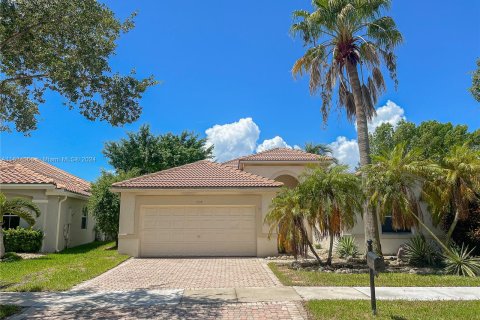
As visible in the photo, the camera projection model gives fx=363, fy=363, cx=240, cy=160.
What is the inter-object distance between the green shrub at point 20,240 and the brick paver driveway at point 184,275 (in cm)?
570

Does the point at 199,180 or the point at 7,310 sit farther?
the point at 199,180

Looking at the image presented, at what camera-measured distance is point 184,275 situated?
11461 mm

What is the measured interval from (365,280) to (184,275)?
5.46 metres

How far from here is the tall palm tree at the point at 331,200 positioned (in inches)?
477

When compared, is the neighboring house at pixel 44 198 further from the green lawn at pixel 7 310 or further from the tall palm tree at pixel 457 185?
the tall palm tree at pixel 457 185

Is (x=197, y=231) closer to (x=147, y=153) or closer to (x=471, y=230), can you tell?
(x=471, y=230)

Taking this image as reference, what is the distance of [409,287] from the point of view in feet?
31.2

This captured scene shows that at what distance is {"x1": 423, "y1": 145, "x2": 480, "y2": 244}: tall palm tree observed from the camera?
1267cm

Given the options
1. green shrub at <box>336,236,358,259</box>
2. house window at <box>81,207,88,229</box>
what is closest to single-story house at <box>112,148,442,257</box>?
green shrub at <box>336,236,358,259</box>

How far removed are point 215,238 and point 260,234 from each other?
81.0 inches

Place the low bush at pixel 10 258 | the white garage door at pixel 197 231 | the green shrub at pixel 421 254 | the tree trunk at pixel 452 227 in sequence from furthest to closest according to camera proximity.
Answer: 1. the white garage door at pixel 197 231
2. the low bush at pixel 10 258
3. the green shrub at pixel 421 254
4. the tree trunk at pixel 452 227

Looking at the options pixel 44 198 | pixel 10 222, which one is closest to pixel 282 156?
pixel 44 198

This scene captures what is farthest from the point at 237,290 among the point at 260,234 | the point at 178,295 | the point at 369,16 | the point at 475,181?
the point at 369,16

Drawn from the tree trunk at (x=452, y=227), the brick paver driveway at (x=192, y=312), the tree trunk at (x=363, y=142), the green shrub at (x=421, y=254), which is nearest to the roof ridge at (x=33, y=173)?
the brick paver driveway at (x=192, y=312)
